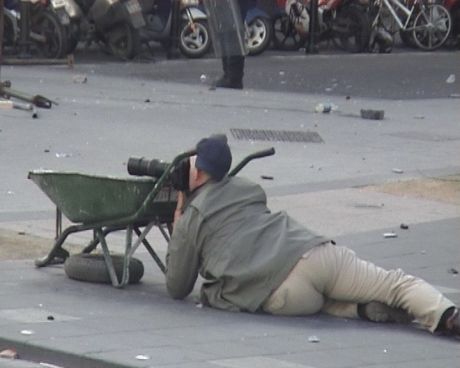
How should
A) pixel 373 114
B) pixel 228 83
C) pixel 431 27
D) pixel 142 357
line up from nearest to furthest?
pixel 142 357
pixel 373 114
pixel 228 83
pixel 431 27

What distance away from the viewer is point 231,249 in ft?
26.3

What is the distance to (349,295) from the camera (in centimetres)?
804

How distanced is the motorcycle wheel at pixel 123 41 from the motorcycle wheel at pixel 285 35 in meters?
4.22

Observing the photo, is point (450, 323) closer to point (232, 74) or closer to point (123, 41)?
point (232, 74)

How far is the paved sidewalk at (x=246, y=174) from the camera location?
725 cm

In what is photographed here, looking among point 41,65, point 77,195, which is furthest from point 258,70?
point 77,195

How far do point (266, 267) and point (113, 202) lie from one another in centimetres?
109

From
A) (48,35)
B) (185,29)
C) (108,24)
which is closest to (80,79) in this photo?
(48,35)

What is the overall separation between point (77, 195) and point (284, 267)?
1359 millimetres

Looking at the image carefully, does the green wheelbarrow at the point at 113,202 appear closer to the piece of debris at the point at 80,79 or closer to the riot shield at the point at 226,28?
the riot shield at the point at 226,28

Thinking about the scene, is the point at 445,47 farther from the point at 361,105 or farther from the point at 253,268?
the point at 253,268

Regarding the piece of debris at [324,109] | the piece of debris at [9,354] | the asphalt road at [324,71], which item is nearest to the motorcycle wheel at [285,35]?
the asphalt road at [324,71]

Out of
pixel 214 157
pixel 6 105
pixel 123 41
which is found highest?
pixel 214 157

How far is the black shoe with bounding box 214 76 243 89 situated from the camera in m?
20.4
